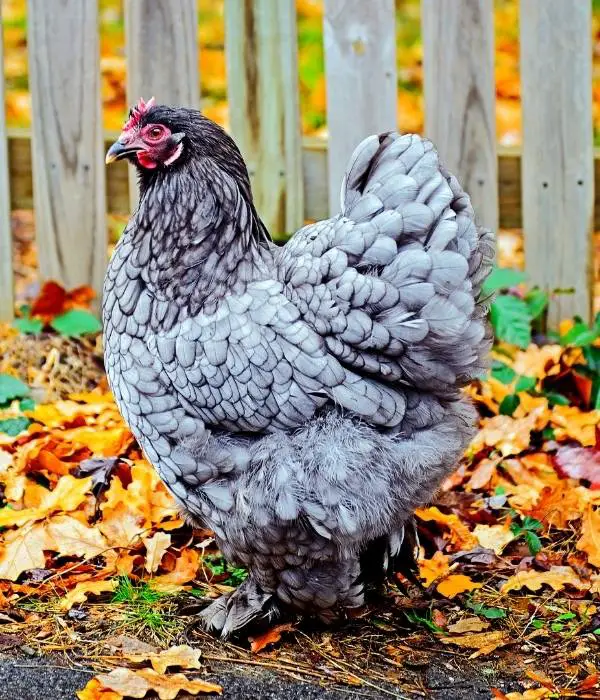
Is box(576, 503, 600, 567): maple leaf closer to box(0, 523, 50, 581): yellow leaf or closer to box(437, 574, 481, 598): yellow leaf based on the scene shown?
box(437, 574, 481, 598): yellow leaf

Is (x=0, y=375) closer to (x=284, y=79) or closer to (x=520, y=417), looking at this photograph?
(x=284, y=79)

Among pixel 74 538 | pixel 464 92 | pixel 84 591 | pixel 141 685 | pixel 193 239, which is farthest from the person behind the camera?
pixel 464 92

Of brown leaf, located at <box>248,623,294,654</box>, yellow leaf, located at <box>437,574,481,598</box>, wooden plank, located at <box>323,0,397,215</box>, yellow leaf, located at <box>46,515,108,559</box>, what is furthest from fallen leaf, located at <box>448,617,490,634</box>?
wooden plank, located at <box>323,0,397,215</box>

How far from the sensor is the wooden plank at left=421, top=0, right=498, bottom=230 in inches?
185

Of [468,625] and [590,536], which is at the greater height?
[590,536]

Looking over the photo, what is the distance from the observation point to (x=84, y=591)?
3150mm

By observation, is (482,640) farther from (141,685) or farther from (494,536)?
(141,685)

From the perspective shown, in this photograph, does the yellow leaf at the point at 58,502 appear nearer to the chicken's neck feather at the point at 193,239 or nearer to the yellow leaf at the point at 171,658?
the yellow leaf at the point at 171,658

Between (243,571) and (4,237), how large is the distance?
2214mm

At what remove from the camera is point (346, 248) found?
2793 mm

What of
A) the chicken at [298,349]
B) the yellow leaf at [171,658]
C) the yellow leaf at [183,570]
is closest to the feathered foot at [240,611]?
the chicken at [298,349]

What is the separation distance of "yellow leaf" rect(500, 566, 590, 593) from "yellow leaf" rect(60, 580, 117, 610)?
1238mm

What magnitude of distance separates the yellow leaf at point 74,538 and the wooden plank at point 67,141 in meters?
1.64

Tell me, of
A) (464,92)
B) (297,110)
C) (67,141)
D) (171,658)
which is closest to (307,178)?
(297,110)
